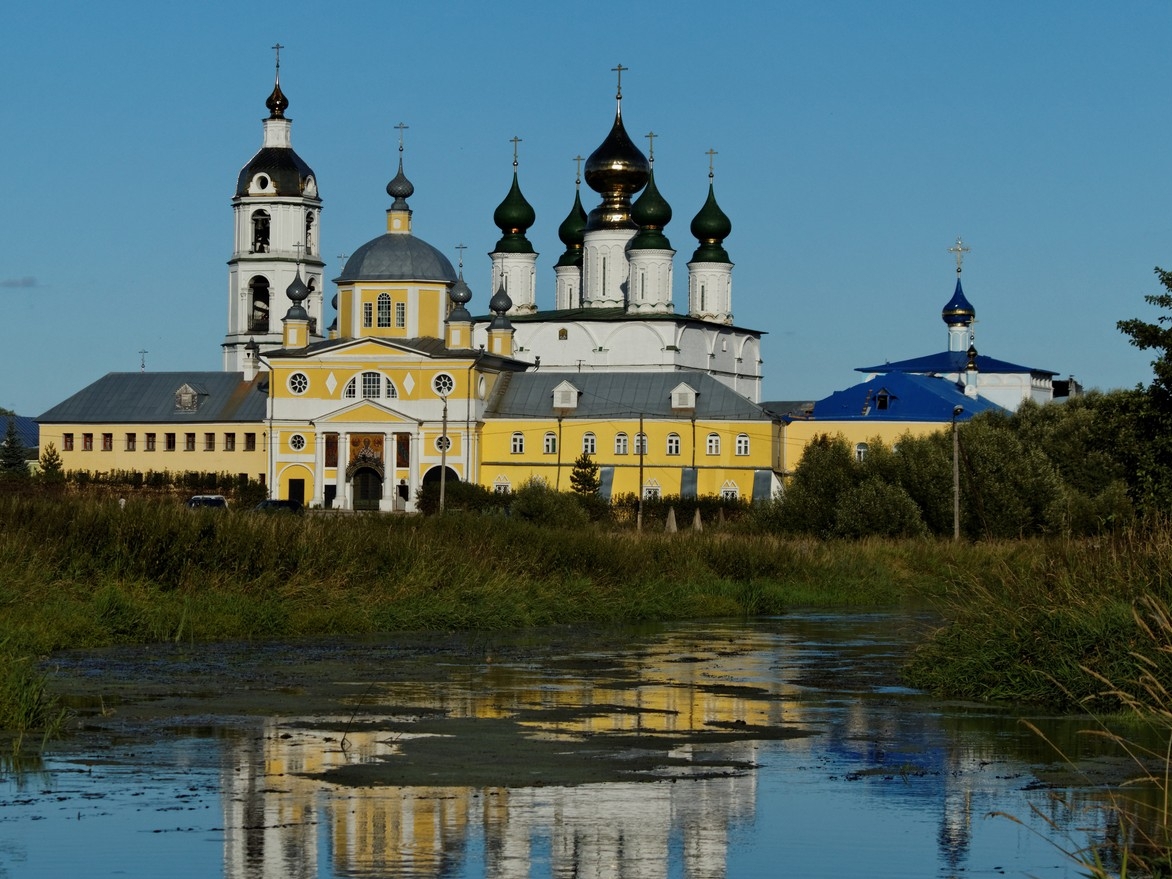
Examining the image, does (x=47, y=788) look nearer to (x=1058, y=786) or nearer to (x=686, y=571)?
(x=1058, y=786)

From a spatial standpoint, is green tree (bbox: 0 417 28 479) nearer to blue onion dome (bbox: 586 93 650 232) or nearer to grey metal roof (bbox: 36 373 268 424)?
grey metal roof (bbox: 36 373 268 424)

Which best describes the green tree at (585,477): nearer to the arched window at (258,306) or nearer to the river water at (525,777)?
the arched window at (258,306)

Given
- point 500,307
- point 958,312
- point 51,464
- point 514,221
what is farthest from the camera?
point 958,312

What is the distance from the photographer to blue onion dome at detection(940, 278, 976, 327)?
4481 inches

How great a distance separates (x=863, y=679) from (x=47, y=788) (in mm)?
9020

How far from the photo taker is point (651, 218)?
88875 mm

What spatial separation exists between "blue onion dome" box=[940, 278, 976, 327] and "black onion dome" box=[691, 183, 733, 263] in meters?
25.1

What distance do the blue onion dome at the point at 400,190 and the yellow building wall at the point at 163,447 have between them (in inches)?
414

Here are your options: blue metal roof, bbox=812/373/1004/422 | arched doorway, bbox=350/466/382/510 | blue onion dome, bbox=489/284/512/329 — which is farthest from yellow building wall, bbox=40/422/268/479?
blue metal roof, bbox=812/373/1004/422

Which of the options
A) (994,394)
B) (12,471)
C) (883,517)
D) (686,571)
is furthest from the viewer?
(994,394)

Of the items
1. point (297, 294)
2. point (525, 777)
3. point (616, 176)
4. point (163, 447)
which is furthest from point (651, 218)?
point (525, 777)

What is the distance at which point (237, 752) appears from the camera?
39.8 feet

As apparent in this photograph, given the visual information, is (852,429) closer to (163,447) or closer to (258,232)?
(258,232)

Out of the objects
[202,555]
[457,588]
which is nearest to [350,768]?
[202,555]
